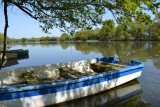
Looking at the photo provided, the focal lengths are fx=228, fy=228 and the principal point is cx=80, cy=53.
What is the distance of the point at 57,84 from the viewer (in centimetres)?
1218

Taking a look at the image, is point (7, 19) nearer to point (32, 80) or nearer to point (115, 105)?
point (32, 80)

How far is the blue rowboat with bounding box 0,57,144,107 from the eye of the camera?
11.1 m

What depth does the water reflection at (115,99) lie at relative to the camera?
13.1 metres

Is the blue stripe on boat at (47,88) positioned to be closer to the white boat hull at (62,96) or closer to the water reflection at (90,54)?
the white boat hull at (62,96)

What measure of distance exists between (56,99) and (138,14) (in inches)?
246

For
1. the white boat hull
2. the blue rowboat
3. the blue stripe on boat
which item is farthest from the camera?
the white boat hull

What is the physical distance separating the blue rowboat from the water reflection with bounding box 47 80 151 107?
33 cm

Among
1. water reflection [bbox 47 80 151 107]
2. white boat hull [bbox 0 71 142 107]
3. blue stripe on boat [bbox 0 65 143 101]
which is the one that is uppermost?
blue stripe on boat [bbox 0 65 143 101]

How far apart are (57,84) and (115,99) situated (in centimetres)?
405

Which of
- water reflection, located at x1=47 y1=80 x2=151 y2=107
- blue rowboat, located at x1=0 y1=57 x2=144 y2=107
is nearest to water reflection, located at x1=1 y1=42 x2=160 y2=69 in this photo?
blue rowboat, located at x1=0 y1=57 x2=144 y2=107

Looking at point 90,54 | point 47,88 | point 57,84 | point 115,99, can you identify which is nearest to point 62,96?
point 57,84

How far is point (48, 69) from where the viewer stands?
16.7 metres

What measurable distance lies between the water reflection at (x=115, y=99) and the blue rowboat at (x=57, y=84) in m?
0.33

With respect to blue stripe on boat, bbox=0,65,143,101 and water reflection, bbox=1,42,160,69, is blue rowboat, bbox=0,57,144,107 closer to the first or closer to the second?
blue stripe on boat, bbox=0,65,143,101
